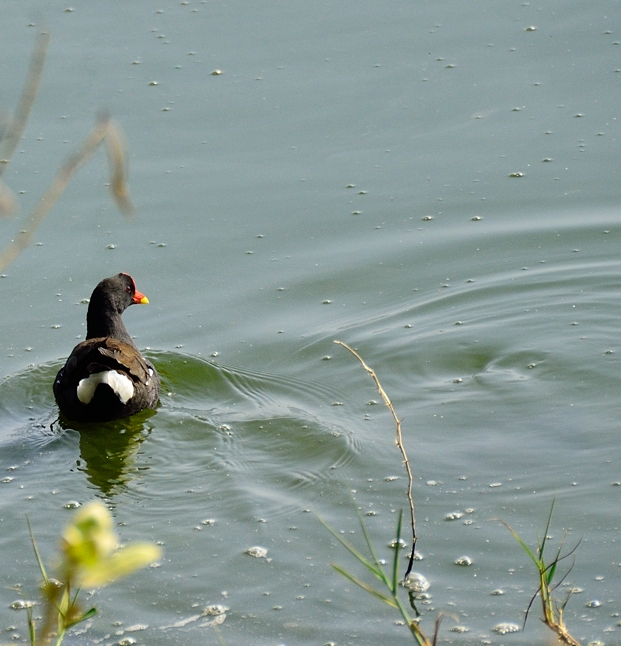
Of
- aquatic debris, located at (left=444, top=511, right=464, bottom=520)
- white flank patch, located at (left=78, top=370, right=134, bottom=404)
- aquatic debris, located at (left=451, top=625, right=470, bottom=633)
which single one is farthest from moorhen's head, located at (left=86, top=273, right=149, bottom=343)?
aquatic debris, located at (left=451, top=625, right=470, bottom=633)

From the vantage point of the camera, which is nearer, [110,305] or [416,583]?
[416,583]

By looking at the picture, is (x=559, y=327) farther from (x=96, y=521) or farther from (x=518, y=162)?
(x=96, y=521)

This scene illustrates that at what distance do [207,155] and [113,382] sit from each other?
2.93 m

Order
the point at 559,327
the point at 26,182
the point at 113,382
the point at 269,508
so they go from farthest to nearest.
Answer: the point at 26,182 → the point at 559,327 → the point at 113,382 → the point at 269,508

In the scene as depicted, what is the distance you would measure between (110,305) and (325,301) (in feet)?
4.95

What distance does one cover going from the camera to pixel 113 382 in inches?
242

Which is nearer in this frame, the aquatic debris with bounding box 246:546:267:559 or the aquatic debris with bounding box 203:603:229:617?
the aquatic debris with bounding box 203:603:229:617

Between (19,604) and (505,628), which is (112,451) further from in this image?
(505,628)

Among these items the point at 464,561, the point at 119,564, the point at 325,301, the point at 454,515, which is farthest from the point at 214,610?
the point at 119,564

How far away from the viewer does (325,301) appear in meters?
7.15

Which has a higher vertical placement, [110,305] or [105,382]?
[110,305]

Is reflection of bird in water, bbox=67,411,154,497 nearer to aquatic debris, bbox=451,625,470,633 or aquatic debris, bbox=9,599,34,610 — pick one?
aquatic debris, bbox=9,599,34,610

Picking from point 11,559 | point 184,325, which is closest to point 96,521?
point 11,559

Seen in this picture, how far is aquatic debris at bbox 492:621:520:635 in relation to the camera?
396 cm
